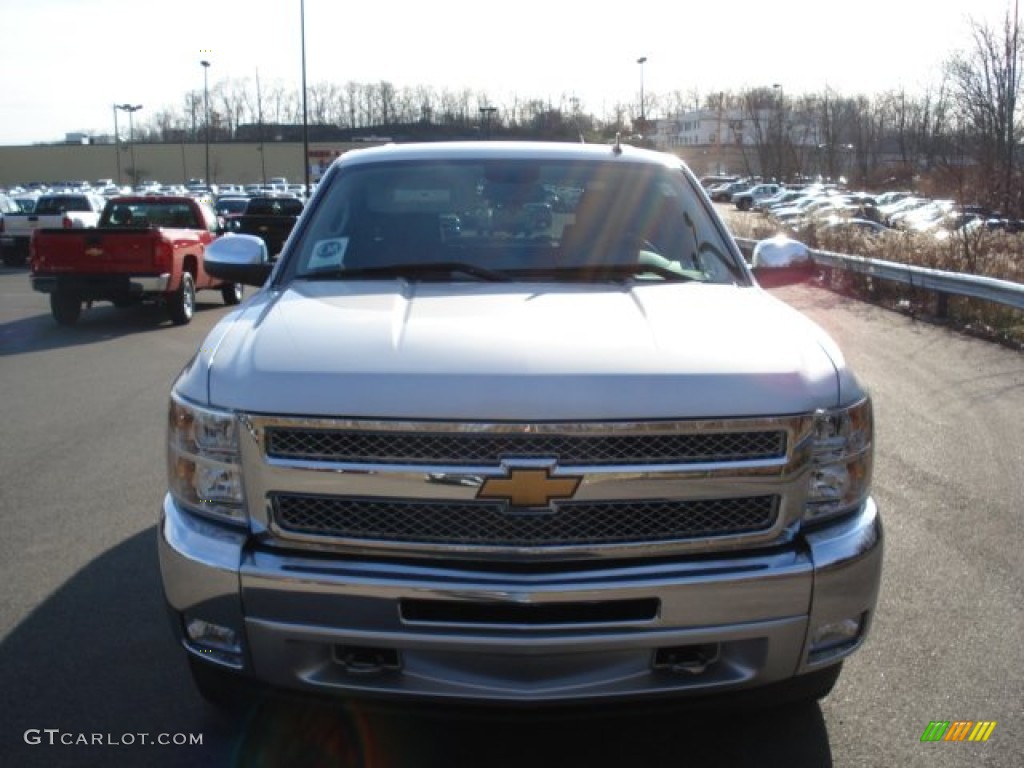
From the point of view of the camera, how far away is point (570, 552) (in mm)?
2709

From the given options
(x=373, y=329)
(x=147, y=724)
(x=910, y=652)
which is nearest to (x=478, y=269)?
(x=373, y=329)

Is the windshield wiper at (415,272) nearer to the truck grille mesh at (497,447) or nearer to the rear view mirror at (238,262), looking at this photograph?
the rear view mirror at (238,262)

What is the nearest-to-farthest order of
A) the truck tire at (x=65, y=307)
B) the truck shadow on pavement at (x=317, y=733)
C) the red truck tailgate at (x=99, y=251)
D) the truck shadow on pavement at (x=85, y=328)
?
the truck shadow on pavement at (x=317, y=733) → the truck shadow on pavement at (x=85, y=328) → the red truck tailgate at (x=99, y=251) → the truck tire at (x=65, y=307)

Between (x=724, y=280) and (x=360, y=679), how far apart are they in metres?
2.21

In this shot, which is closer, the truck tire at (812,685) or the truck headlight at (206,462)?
the truck headlight at (206,462)

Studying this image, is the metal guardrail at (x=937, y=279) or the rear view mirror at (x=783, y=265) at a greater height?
the rear view mirror at (x=783, y=265)

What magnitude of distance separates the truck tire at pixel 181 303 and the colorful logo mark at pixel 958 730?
1293 cm

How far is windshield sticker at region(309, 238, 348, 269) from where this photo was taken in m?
4.03

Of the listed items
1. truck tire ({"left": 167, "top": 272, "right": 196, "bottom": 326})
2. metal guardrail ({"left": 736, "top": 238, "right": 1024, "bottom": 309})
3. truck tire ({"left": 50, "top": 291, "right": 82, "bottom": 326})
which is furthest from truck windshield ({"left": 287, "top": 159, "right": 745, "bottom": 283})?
truck tire ({"left": 50, "top": 291, "right": 82, "bottom": 326})

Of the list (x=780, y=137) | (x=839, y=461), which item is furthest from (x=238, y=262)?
(x=780, y=137)

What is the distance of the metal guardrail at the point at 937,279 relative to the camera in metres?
11.3

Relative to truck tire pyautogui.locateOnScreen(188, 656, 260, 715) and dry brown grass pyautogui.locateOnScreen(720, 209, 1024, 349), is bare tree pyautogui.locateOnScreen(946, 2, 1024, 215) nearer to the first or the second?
dry brown grass pyautogui.locateOnScreen(720, 209, 1024, 349)

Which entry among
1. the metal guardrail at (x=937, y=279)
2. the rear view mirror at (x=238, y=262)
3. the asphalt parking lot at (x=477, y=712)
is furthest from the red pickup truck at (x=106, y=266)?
the rear view mirror at (x=238, y=262)

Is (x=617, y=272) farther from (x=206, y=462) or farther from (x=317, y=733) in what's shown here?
(x=317, y=733)
